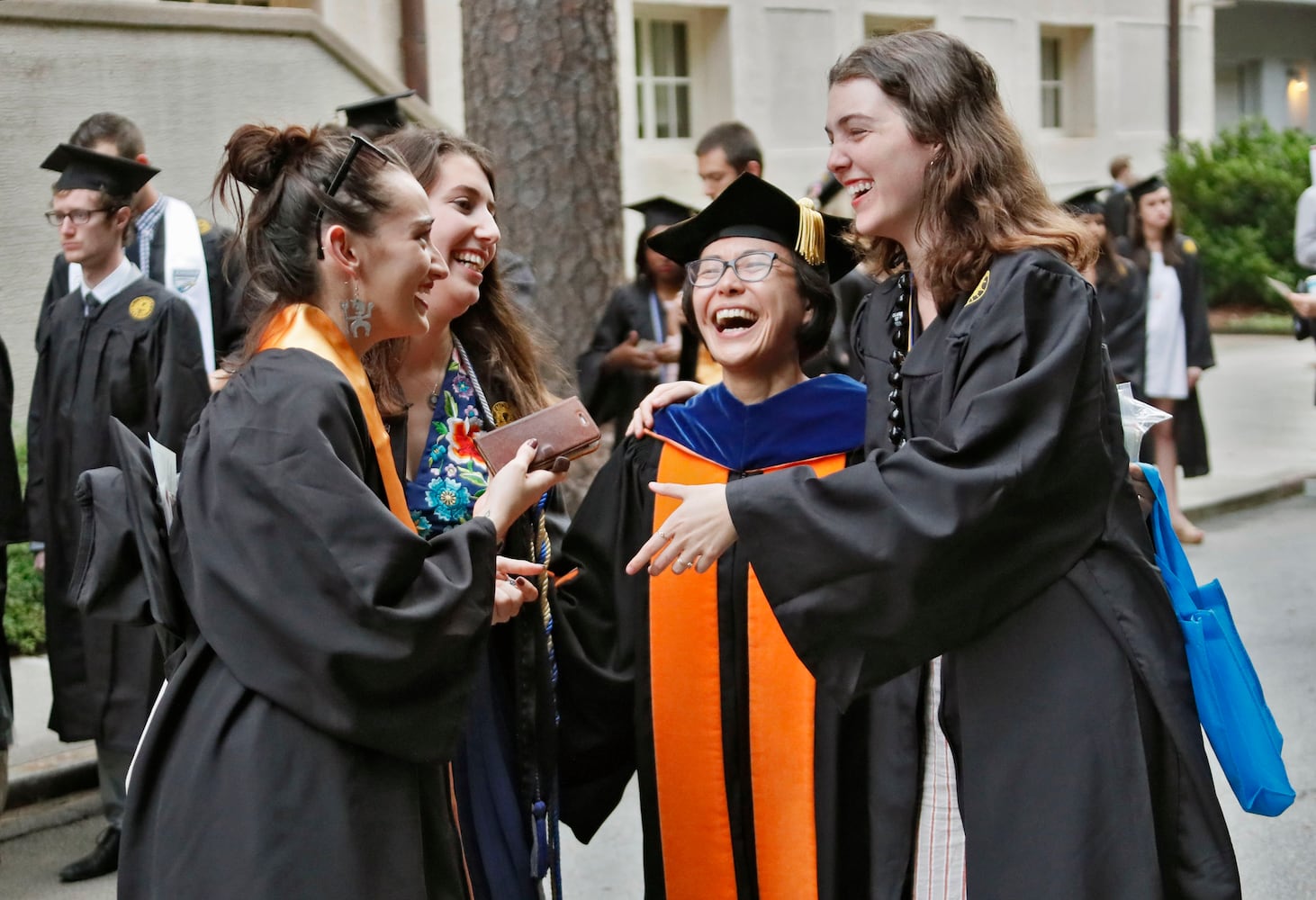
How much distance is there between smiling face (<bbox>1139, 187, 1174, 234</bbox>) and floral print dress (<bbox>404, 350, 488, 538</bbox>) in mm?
6749

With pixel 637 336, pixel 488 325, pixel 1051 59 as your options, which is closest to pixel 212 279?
pixel 637 336

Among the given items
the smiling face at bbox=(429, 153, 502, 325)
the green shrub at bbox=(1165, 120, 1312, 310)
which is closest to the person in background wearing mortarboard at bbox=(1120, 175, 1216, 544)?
the smiling face at bbox=(429, 153, 502, 325)

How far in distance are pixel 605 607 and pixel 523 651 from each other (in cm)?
32

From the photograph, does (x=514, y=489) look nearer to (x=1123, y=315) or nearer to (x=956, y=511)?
(x=956, y=511)

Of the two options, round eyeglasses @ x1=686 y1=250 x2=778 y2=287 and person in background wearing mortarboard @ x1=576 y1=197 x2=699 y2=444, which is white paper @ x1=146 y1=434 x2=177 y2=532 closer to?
round eyeglasses @ x1=686 y1=250 x2=778 y2=287

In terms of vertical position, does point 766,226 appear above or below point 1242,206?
below

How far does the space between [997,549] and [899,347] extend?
1.60ft

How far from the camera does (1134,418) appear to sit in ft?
10.2

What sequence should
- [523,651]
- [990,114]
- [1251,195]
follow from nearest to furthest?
[990,114]
[523,651]
[1251,195]

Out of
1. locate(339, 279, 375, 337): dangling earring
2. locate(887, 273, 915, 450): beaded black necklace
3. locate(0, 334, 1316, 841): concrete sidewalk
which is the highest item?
locate(339, 279, 375, 337): dangling earring

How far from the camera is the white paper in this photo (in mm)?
2605

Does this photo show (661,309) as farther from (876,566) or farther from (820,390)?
(876,566)

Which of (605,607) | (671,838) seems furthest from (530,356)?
(671,838)

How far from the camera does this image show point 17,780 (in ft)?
18.9
